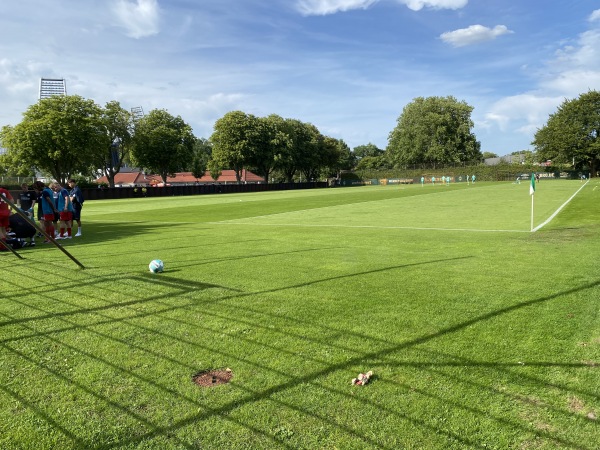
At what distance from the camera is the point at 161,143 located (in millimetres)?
73062

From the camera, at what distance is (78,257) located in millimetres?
10828

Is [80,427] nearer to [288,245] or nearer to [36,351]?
[36,351]

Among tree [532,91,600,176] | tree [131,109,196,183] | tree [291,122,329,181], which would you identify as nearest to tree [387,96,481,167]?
tree [532,91,600,176]

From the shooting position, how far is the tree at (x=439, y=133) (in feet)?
324

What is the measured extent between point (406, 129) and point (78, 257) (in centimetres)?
10265

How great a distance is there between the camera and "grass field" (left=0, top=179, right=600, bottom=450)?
334 centimetres

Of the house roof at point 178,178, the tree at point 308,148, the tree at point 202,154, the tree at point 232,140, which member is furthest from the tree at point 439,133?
the tree at point 202,154

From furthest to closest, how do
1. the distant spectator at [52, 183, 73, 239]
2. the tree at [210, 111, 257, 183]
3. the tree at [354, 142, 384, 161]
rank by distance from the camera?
the tree at [354, 142, 384, 161]
the tree at [210, 111, 257, 183]
the distant spectator at [52, 183, 73, 239]

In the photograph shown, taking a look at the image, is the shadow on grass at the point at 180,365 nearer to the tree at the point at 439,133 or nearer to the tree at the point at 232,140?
the tree at the point at 232,140

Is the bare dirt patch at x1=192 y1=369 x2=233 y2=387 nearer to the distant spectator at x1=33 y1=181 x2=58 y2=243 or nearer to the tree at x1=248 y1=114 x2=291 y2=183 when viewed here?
the distant spectator at x1=33 y1=181 x2=58 y2=243

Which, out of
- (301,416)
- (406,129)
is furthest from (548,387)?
(406,129)

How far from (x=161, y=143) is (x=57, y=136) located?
1985 centimetres

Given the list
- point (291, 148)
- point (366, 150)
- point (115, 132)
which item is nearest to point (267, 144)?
point (291, 148)

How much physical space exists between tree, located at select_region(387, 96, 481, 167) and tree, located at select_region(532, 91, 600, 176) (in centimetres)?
1712
